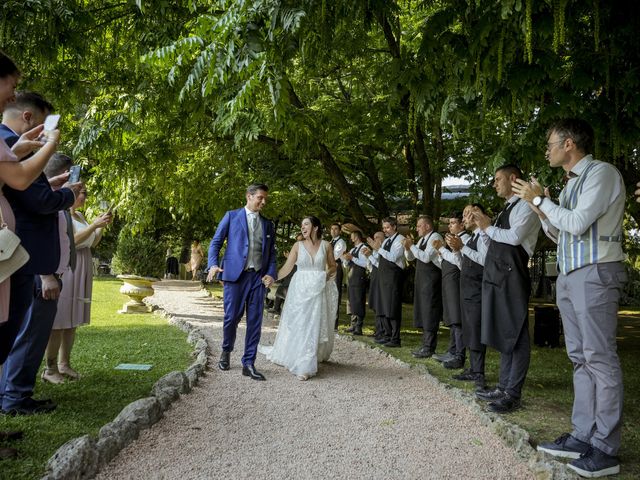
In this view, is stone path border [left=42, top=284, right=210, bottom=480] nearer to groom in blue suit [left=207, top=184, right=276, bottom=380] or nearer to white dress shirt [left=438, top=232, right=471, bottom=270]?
groom in blue suit [left=207, top=184, right=276, bottom=380]

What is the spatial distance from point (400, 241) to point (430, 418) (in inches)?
203

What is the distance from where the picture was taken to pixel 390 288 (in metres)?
9.84

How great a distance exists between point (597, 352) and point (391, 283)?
6110 mm

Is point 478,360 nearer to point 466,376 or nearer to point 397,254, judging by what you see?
point 466,376

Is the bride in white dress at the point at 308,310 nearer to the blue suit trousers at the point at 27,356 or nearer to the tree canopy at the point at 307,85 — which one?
the tree canopy at the point at 307,85

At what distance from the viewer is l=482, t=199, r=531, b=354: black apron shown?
210 inches

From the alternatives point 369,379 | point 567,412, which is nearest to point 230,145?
point 369,379

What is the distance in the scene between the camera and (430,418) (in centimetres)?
507

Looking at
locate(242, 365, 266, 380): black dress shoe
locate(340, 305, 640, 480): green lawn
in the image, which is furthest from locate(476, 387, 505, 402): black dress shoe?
locate(242, 365, 266, 380): black dress shoe

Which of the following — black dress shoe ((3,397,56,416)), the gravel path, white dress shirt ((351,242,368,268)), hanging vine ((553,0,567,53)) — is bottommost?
the gravel path

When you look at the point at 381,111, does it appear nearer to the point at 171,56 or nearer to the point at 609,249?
the point at 171,56

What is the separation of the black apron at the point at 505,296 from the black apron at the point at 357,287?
622cm

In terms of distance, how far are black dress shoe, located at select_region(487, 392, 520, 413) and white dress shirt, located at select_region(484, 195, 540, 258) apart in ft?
4.85

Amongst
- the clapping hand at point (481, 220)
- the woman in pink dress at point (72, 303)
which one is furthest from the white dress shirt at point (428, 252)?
the woman in pink dress at point (72, 303)
